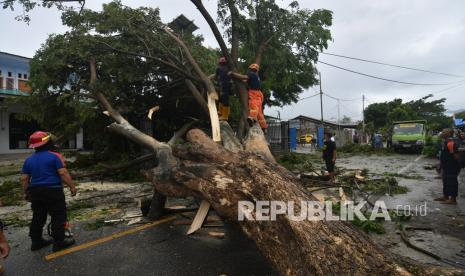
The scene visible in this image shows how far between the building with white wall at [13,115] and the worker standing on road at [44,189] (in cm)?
1372

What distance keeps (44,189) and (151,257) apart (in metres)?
1.59

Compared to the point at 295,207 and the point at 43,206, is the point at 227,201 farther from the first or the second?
the point at 43,206

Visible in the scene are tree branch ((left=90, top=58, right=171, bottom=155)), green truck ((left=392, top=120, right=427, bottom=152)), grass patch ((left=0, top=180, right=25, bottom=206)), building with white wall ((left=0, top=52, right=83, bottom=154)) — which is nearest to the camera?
tree branch ((left=90, top=58, right=171, bottom=155))

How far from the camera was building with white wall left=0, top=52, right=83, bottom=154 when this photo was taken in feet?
60.5

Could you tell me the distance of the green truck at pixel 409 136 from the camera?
21894mm

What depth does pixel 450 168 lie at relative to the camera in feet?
22.0

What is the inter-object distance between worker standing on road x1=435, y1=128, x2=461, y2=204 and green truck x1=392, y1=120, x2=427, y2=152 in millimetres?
16703

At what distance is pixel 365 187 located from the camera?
8.17 meters

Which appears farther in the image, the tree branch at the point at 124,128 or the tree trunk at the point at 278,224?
the tree branch at the point at 124,128

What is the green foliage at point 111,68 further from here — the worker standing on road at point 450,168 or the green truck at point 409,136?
the green truck at point 409,136

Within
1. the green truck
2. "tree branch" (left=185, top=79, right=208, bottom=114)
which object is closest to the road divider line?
"tree branch" (left=185, top=79, right=208, bottom=114)

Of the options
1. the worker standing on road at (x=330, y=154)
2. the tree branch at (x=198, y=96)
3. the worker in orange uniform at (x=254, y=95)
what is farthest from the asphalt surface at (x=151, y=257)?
the worker standing on road at (x=330, y=154)

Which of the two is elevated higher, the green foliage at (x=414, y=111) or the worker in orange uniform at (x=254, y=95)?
the green foliage at (x=414, y=111)

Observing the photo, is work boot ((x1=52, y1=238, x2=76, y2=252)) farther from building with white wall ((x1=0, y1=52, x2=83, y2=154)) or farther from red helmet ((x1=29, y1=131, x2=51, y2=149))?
building with white wall ((x1=0, y1=52, x2=83, y2=154))
